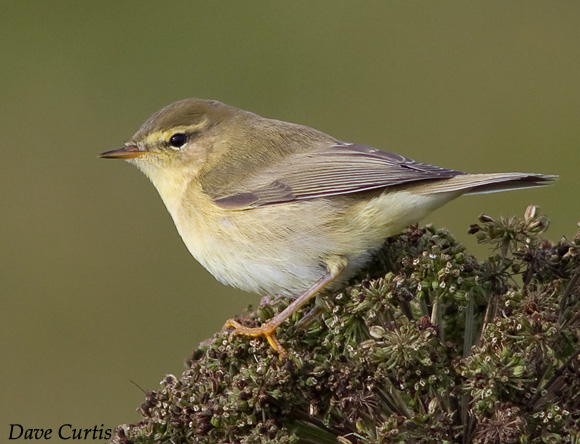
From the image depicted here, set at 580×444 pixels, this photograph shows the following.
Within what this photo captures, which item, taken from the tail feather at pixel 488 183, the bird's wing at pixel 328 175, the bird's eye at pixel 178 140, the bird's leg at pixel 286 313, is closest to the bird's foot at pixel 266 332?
the bird's leg at pixel 286 313

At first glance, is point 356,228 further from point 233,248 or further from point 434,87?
point 434,87

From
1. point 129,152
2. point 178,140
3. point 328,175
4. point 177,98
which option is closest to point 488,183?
point 328,175

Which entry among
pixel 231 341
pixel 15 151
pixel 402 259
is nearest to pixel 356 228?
pixel 402 259

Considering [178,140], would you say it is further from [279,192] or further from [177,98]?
[177,98]

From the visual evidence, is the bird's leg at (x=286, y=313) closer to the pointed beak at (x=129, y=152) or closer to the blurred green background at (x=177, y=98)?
the pointed beak at (x=129, y=152)

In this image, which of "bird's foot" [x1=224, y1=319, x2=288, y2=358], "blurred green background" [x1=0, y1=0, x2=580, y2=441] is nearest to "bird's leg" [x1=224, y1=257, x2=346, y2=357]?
"bird's foot" [x1=224, y1=319, x2=288, y2=358]

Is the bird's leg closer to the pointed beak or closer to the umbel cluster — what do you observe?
the umbel cluster
